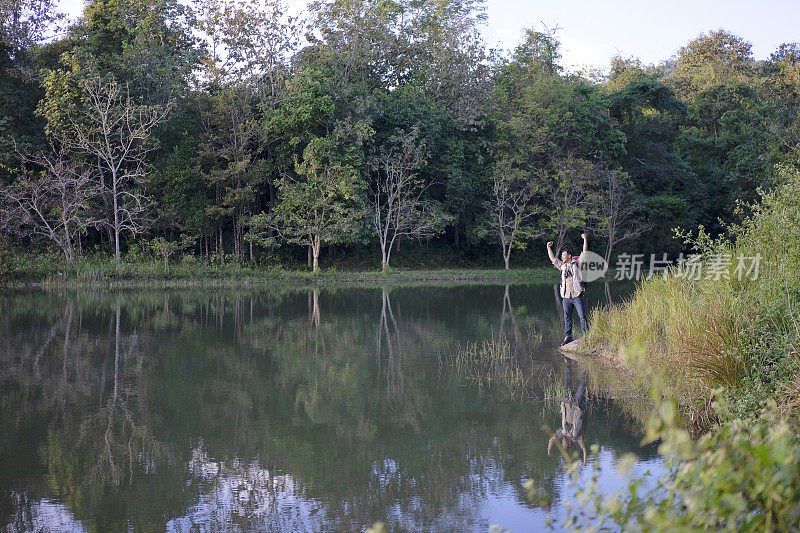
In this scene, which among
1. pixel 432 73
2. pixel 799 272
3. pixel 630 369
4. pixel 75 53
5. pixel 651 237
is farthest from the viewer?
pixel 651 237

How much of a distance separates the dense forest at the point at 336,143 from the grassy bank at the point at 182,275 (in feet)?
2.81

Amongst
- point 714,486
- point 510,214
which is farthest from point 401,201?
point 714,486

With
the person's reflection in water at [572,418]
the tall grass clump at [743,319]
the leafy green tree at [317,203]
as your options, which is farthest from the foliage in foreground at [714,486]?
the leafy green tree at [317,203]

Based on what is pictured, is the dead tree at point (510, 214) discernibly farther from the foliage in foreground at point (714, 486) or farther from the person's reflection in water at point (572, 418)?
the foliage in foreground at point (714, 486)

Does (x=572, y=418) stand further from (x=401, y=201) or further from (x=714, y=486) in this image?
(x=401, y=201)

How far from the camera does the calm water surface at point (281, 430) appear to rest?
16.7ft

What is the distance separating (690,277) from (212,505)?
786 cm

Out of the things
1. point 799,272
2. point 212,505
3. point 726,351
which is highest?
point 799,272

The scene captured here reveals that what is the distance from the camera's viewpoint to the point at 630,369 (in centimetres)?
987

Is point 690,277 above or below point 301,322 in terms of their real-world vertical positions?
above

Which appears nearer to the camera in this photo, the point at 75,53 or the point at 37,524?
the point at 37,524

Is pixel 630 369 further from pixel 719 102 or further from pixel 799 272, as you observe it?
pixel 719 102

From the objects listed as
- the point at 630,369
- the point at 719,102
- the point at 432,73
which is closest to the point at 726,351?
the point at 630,369
